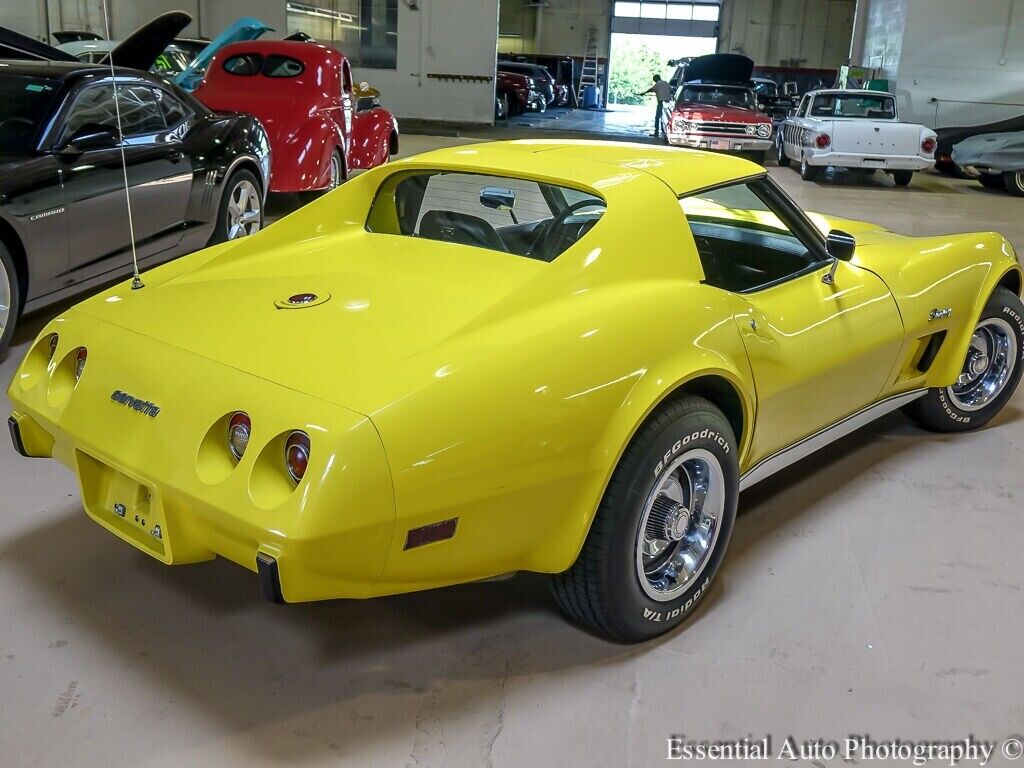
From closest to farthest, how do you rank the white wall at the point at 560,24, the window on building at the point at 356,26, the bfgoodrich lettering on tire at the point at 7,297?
the bfgoodrich lettering on tire at the point at 7,297 → the window on building at the point at 356,26 → the white wall at the point at 560,24

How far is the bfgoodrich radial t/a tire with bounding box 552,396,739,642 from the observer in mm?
2248

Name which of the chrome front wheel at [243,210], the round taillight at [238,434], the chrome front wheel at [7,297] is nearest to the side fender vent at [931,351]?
the round taillight at [238,434]

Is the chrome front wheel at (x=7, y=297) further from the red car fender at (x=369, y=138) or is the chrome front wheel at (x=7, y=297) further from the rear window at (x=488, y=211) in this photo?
the red car fender at (x=369, y=138)

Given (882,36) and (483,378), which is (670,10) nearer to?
(882,36)

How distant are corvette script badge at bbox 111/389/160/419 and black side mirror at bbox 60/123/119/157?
2899mm

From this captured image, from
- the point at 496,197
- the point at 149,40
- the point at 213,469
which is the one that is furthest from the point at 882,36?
the point at 213,469

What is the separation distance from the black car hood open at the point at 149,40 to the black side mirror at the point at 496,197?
4825mm

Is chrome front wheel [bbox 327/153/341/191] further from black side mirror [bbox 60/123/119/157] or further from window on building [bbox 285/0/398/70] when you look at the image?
window on building [bbox 285/0/398/70]

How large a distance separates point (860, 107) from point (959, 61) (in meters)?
5.87

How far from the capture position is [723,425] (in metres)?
2.48

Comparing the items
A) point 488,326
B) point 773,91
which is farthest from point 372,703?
point 773,91

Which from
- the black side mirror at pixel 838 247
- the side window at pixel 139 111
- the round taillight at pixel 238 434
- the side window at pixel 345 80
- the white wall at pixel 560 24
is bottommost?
the round taillight at pixel 238 434

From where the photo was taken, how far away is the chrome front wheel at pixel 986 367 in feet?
12.8

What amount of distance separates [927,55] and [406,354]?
18595 mm
